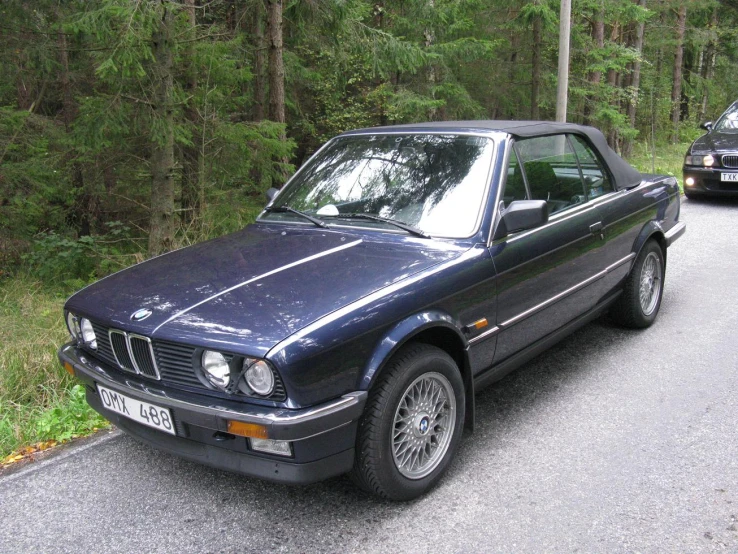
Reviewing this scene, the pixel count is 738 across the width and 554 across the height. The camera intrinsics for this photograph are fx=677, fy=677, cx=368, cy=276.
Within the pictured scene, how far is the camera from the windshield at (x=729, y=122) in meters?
11.1

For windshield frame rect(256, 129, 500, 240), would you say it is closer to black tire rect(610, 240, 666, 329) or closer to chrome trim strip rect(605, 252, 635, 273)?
chrome trim strip rect(605, 252, 635, 273)

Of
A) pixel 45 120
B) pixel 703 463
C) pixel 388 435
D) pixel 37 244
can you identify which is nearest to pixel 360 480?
pixel 388 435

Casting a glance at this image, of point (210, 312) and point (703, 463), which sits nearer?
point (210, 312)

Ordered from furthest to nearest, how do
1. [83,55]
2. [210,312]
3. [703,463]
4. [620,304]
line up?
[83,55], [620,304], [703,463], [210,312]

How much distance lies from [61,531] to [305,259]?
1643 mm

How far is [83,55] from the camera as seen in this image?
10844 mm

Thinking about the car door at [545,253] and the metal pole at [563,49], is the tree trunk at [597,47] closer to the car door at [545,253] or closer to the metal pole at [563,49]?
the metal pole at [563,49]

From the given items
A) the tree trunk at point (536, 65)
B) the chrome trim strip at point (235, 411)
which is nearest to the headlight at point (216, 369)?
the chrome trim strip at point (235, 411)

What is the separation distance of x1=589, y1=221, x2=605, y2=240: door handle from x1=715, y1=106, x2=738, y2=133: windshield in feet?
26.1

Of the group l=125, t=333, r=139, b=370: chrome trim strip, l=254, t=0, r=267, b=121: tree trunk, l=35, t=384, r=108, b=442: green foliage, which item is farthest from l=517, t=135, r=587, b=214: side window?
l=254, t=0, r=267, b=121: tree trunk

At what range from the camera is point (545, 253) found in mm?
3957

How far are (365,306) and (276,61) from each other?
296 inches

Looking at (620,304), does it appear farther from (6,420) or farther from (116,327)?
(6,420)

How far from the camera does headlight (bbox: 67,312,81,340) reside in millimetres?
3412
